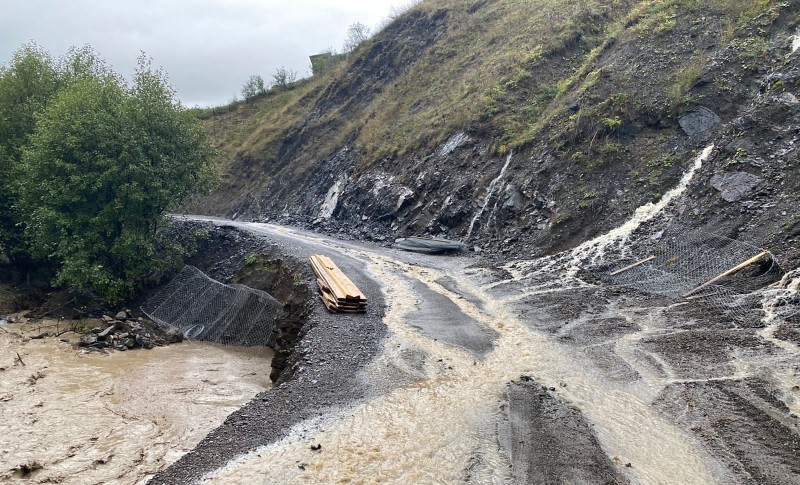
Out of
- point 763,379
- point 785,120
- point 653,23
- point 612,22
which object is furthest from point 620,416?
point 612,22

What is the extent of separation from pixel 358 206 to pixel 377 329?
65.9 feet

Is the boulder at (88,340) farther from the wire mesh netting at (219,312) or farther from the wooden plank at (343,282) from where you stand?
the wooden plank at (343,282)

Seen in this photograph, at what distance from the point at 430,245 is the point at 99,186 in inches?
535

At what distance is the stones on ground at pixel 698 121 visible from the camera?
18953 millimetres

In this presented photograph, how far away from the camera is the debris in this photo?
2227 centimetres

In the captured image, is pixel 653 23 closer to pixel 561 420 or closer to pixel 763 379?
pixel 763 379

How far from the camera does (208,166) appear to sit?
2433 centimetres

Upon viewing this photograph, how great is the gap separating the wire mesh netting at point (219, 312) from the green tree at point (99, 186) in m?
3.28

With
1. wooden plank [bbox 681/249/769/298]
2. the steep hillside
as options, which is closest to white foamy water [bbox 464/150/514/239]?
the steep hillside

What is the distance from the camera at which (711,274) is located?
12766mm

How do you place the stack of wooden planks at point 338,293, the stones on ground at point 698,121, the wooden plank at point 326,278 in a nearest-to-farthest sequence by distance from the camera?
1. the stack of wooden planks at point 338,293
2. the wooden plank at point 326,278
3. the stones on ground at point 698,121

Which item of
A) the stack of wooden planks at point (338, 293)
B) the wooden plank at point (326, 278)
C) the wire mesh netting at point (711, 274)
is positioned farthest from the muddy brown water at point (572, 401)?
the wooden plank at point (326, 278)

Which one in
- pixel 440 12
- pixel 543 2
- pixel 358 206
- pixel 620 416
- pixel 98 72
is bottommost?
pixel 620 416

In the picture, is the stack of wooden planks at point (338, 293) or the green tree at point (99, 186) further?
the green tree at point (99, 186)
